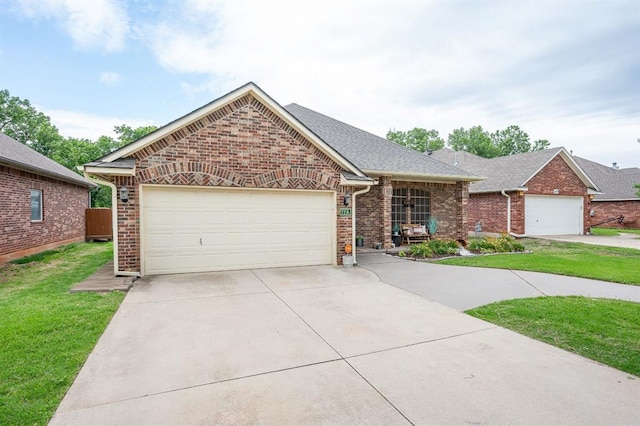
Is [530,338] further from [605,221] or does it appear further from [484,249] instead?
[605,221]

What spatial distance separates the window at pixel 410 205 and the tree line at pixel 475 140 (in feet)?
115

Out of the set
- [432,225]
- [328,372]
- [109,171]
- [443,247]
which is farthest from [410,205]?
[328,372]

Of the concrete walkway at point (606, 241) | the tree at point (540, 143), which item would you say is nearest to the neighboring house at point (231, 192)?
the concrete walkway at point (606, 241)

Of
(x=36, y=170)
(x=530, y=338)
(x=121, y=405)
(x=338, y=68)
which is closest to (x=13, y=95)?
(x=36, y=170)

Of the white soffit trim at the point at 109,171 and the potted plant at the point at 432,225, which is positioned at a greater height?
the white soffit trim at the point at 109,171

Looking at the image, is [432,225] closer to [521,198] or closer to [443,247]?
[443,247]

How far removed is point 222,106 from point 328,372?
7015 mm

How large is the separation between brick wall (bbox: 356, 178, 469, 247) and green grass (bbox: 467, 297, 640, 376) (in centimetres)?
709

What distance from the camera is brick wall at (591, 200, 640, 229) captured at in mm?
24875

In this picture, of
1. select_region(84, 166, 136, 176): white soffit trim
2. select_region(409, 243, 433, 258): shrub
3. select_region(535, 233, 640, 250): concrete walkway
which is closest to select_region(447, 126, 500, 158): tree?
select_region(535, 233, 640, 250): concrete walkway

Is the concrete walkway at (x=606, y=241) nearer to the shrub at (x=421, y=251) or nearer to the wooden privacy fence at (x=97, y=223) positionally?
the shrub at (x=421, y=251)

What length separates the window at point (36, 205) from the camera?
1233cm

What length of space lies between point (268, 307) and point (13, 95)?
43.7 metres

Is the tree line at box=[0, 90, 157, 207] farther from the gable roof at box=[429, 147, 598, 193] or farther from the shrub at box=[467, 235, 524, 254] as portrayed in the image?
the shrub at box=[467, 235, 524, 254]
